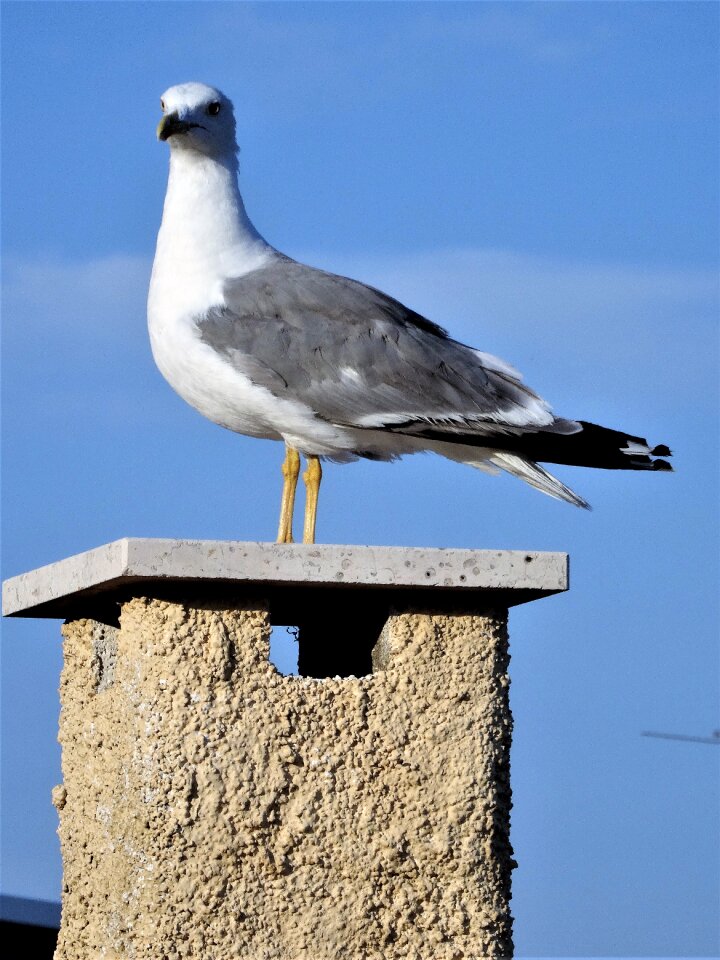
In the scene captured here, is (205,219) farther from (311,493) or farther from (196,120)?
(311,493)

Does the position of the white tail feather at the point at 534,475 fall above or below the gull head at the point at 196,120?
below

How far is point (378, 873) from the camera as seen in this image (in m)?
6.46

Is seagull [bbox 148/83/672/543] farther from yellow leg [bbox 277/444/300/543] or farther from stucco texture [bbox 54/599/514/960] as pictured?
stucco texture [bbox 54/599/514/960]

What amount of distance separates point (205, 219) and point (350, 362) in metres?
0.95

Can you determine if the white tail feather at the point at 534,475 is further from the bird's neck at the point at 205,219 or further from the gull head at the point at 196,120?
the gull head at the point at 196,120

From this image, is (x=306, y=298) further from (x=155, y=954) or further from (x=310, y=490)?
(x=155, y=954)

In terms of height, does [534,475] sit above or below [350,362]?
below

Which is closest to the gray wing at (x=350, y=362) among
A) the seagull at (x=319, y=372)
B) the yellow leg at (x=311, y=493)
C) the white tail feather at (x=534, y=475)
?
the seagull at (x=319, y=372)

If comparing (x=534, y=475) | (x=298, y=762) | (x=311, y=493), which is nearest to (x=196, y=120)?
(x=311, y=493)

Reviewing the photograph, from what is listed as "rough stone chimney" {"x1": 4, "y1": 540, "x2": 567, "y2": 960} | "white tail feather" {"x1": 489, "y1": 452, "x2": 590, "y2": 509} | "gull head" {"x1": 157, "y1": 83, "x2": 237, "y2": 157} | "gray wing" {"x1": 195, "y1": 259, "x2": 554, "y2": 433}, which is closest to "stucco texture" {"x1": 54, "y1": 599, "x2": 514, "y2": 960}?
"rough stone chimney" {"x1": 4, "y1": 540, "x2": 567, "y2": 960}

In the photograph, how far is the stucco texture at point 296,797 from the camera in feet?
20.7

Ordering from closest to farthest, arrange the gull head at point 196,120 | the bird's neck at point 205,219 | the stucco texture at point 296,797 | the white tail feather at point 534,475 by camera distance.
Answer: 1. the stucco texture at point 296,797
2. the white tail feather at point 534,475
3. the bird's neck at point 205,219
4. the gull head at point 196,120

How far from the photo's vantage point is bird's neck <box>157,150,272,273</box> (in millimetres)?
8031

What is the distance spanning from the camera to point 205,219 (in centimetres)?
808
